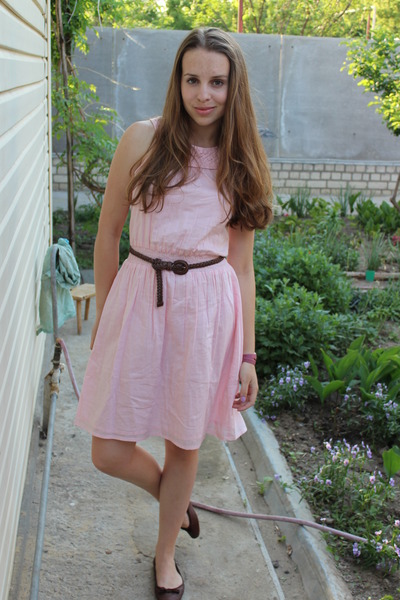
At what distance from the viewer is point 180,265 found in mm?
2256

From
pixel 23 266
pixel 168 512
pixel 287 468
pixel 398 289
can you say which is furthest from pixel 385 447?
pixel 398 289

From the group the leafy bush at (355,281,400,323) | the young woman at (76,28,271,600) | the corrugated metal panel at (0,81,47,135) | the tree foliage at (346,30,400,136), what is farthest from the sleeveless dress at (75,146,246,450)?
the tree foliage at (346,30,400,136)

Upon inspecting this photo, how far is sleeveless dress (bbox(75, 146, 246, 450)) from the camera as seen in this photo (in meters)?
2.25

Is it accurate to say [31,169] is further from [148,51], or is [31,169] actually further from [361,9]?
[361,9]

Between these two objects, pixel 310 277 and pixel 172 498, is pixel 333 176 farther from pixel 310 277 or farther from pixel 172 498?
pixel 172 498

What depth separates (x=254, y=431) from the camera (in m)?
3.81

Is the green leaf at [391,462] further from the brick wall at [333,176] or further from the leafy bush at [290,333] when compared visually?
the brick wall at [333,176]

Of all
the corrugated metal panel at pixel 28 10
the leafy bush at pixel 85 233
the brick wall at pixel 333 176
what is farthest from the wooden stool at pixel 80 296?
the brick wall at pixel 333 176

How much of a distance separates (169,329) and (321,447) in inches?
66.6

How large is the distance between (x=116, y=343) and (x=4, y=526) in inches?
25.4

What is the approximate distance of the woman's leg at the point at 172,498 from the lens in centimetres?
245

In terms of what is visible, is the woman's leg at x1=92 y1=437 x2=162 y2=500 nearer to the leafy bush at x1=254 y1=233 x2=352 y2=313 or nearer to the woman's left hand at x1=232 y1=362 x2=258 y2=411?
the woman's left hand at x1=232 y1=362 x2=258 y2=411

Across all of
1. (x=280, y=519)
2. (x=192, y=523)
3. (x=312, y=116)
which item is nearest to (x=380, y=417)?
→ (x=280, y=519)

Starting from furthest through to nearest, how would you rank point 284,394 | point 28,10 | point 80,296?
point 80,296 < point 284,394 < point 28,10
